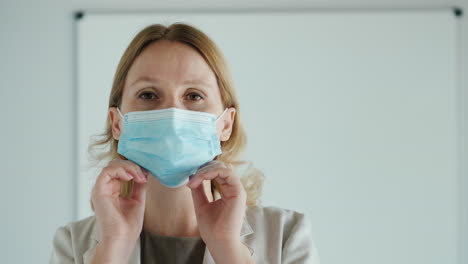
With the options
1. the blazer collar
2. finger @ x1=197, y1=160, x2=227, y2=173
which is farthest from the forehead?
the blazer collar

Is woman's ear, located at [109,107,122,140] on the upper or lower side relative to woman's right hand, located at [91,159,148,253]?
upper

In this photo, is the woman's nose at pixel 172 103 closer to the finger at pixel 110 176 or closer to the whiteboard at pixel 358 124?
the finger at pixel 110 176

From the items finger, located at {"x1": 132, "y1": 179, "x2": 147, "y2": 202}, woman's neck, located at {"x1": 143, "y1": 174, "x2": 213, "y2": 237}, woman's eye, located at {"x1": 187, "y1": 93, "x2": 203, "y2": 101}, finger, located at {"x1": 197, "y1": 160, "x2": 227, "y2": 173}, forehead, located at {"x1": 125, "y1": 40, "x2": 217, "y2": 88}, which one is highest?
forehead, located at {"x1": 125, "y1": 40, "x2": 217, "y2": 88}

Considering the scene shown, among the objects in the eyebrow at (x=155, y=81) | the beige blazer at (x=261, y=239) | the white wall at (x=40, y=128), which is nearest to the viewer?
the eyebrow at (x=155, y=81)

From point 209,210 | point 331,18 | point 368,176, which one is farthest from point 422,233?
point 209,210

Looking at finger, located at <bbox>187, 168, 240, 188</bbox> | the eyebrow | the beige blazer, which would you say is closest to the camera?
finger, located at <bbox>187, 168, 240, 188</bbox>

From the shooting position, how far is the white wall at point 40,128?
3.09 meters

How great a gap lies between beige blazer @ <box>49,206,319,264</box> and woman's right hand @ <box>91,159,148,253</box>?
4.0 inches

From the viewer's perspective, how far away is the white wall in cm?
309

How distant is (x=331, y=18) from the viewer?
300cm

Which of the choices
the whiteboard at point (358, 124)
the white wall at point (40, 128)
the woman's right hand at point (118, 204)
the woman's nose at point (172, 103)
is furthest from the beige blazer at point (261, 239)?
the white wall at point (40, 128)

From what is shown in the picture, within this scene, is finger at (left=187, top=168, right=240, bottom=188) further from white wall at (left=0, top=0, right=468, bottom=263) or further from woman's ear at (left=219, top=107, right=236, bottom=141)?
white wall at (left=0, top=0, right=468, bottom=263)

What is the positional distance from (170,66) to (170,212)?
1.60ft

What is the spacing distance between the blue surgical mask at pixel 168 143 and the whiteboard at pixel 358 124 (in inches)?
57.0
